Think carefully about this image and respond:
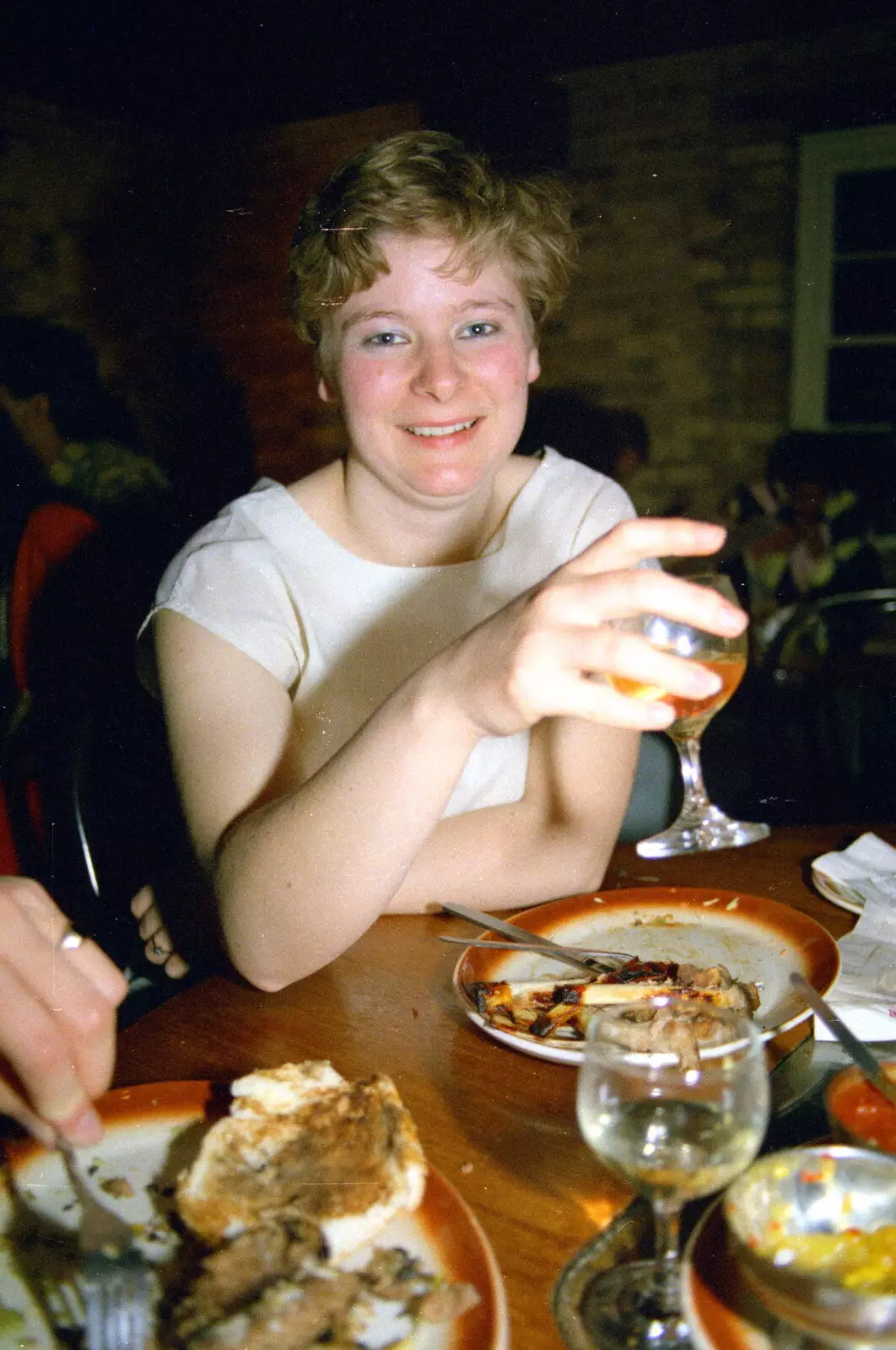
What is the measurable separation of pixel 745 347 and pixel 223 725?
4.29m

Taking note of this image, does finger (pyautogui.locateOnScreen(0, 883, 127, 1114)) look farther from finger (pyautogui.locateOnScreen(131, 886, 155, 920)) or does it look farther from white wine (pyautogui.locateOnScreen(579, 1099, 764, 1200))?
finger (pyautogui.locateOnScreen(131, 886, 155, 920))

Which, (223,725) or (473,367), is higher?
(473,367)

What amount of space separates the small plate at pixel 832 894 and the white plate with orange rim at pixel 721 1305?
61cm

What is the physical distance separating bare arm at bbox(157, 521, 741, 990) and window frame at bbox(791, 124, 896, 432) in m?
3.84

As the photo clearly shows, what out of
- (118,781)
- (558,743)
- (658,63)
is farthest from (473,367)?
(658,63)

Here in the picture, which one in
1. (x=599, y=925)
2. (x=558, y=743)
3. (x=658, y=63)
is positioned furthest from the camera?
(x=658, y=63)

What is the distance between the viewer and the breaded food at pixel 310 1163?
603 mm

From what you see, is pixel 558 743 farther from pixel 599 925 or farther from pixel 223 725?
pixel 223 725

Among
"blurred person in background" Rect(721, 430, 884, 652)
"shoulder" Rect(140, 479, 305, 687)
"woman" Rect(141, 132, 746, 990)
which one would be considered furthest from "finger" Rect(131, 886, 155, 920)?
"blurred person in background" Rect(721, 430, 884, 652)

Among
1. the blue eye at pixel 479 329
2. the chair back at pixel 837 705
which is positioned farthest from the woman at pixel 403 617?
the chair back at pixel 837 705

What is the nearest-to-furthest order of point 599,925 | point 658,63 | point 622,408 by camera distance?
1. point 599,925
2. point 658,63
3. point 622,408

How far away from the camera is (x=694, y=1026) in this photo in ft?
2.44

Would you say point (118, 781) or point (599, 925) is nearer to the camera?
point (599, 925)

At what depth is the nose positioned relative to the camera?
147 cm
